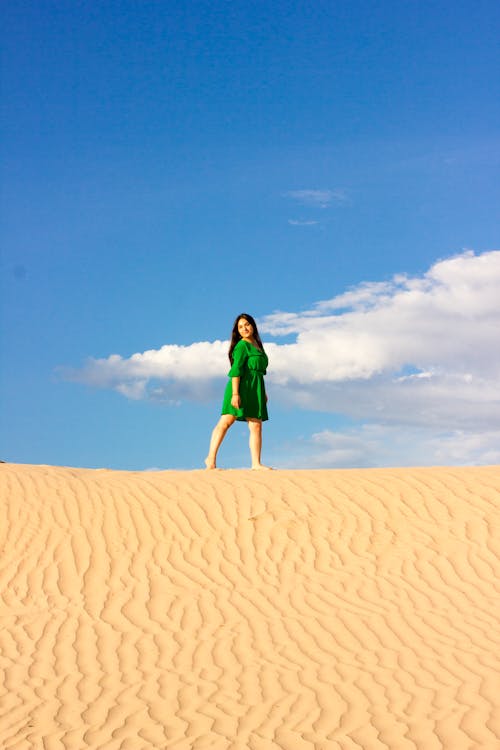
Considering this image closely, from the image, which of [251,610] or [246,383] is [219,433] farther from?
[251,610]

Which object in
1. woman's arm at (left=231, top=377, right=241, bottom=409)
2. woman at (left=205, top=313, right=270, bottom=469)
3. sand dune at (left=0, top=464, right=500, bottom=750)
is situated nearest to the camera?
sand dune at (left=0, top=464, right=500, bottom=750)

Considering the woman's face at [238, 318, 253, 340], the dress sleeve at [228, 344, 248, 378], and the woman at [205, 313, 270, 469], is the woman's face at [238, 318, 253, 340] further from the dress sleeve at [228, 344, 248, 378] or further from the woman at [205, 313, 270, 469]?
the dress sleeve at [228, 344, 248, 378]

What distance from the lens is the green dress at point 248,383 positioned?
12.5m

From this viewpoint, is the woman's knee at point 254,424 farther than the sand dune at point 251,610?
Yes

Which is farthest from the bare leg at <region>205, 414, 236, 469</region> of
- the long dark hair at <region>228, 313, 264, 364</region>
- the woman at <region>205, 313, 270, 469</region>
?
the long dark hair at <region>228, 313, 264, 364</region>

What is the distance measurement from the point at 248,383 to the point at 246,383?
33mm

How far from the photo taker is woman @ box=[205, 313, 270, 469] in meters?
12.5

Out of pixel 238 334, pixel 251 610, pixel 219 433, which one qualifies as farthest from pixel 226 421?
pixel 251 610

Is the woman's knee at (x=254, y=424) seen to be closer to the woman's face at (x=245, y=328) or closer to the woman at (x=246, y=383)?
the woman at (x=246, y=383)

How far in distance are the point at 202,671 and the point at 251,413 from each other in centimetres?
556

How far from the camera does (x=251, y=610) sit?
879 cm

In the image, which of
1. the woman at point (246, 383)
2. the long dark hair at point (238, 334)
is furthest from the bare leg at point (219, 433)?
the long dark hair at point (238, 334)

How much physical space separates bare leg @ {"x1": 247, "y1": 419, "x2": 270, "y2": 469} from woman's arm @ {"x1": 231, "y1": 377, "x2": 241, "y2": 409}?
1.16 ft

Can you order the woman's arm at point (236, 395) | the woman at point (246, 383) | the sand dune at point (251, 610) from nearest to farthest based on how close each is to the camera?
1. the sand dune at point (251, 610)
2. the woman's arm at point (236, 395)
3. the woman at point (246, 383)
